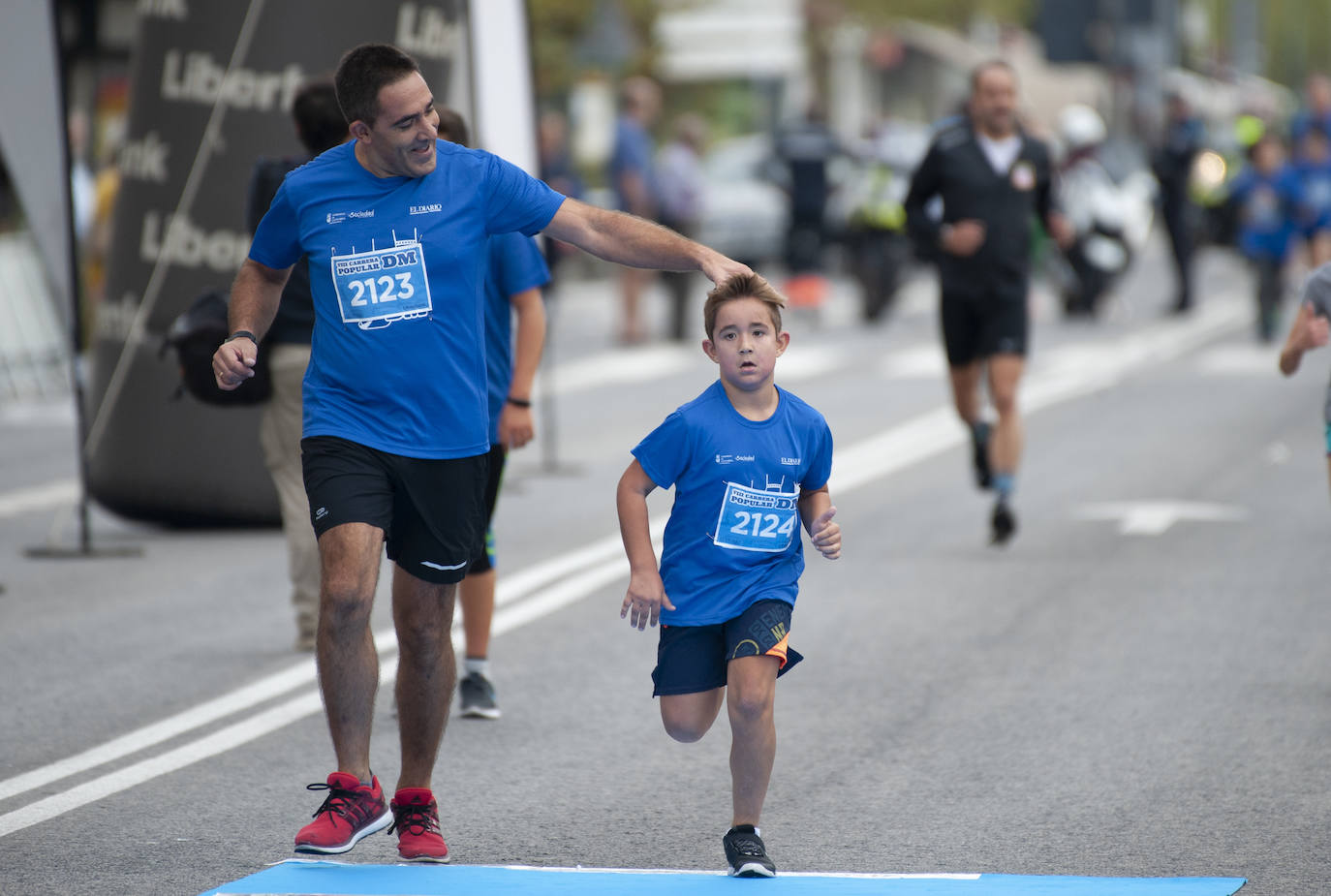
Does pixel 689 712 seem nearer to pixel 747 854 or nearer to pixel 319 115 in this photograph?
pixel 747 854

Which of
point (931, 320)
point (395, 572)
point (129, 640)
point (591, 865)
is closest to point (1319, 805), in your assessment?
point (591, 865)

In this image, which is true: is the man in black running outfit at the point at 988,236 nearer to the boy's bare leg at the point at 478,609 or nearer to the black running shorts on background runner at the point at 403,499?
the boy's bare leg at the point at 478,609

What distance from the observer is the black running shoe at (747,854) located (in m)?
5.19

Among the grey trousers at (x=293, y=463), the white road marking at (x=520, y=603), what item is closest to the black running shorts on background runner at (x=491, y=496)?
the white road marking at (x=520, y=603)

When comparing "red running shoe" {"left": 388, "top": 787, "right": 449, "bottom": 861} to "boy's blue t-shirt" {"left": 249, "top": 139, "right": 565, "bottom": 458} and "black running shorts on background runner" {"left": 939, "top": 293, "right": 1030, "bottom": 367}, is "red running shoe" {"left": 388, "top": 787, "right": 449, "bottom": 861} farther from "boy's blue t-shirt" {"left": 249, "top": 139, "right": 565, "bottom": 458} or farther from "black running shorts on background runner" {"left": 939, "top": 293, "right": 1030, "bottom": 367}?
"black running shorts on background runner" {"left": 939, "top": 293, "right": 1030, "bottom": 367}

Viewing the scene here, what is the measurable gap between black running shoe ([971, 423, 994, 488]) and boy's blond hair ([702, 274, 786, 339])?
237 inches

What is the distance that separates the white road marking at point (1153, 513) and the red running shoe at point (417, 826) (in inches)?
244

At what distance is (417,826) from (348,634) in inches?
20.5

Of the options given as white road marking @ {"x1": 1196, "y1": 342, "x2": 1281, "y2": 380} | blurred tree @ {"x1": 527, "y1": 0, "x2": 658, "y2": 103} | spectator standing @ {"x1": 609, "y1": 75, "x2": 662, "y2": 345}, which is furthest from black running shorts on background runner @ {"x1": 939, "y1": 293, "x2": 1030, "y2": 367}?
blurred tree @ {"x1": 527, "y1": 0, "x2": 658, "y2": 103}

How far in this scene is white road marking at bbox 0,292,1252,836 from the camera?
6.43m

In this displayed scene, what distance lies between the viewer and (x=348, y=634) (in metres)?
5.30

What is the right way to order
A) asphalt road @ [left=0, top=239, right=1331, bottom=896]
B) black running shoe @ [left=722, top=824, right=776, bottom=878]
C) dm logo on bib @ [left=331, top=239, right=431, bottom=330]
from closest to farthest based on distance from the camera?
black running shoe @ [left=722, top=824, right=776, bottom=878]
dm logo on bib @ [left=331, top=239, right=431, bottom=330]
asphalt road @ [left=0, top=239, right=1331, bottom=896]

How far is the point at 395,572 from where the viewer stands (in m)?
5.48

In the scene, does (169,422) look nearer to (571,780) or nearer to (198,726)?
(198,726)
